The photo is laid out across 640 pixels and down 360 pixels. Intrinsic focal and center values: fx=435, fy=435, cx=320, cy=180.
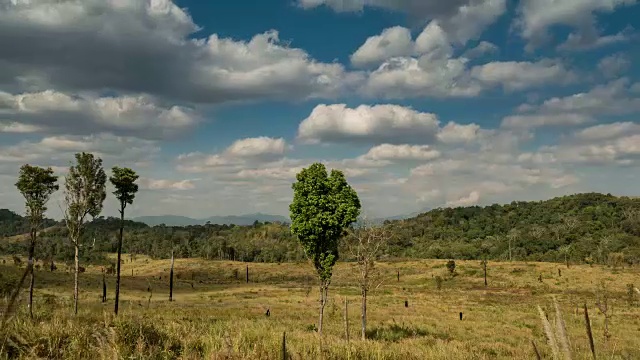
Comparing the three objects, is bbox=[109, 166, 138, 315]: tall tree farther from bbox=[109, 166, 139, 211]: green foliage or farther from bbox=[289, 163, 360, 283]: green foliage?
bbox=[289, 163, 360, 283]: green foliage

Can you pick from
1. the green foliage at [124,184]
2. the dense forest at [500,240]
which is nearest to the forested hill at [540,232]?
the dense forest at [500,240]

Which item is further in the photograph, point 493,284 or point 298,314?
point 493,284

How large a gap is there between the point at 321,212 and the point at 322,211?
5.0 inches

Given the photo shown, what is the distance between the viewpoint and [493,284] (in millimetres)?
86250

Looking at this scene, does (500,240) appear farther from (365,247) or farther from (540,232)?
(365,247)

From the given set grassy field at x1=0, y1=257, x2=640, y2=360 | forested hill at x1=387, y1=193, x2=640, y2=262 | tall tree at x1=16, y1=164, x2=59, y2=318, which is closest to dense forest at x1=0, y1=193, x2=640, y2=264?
forested hill at x1=387, y1=193, x2=640, y2=262

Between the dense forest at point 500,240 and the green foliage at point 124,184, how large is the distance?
90065mm

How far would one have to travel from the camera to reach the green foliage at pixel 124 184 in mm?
42562

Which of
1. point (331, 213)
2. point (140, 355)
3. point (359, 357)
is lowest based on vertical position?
point (359, 357)

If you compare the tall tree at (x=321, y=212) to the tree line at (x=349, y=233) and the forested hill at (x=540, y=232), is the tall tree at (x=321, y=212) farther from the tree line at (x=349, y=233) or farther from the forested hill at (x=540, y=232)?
the forested hill at (x=540, y=232)

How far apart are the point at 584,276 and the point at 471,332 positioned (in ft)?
221

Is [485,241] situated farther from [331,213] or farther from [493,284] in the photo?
[331,213]

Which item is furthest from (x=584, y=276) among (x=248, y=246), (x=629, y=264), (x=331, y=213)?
(x=248, y=246)

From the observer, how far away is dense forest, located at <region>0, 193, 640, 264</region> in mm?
129000
